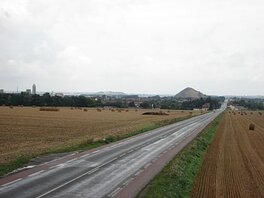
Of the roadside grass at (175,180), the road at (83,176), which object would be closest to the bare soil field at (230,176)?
the roadside grass at (175,180)

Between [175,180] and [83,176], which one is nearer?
[175,180]

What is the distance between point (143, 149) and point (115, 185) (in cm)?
1540

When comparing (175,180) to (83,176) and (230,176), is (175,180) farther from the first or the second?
(230,176)

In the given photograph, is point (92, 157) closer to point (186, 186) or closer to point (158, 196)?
point (186, 186)

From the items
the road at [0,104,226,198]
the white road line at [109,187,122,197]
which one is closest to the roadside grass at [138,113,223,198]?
the road at [0,104,226,198]

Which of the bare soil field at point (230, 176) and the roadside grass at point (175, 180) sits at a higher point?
the roadside grass at point (175, 180)

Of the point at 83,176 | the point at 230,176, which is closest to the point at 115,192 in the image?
the point at 83,176

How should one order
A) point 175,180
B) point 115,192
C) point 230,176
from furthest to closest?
point 230,176
point 175,180
point 115,192

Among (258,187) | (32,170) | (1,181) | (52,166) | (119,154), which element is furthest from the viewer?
(119,154)

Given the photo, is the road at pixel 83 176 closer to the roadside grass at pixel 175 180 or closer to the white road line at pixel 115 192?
the white road line at pixel 115 192

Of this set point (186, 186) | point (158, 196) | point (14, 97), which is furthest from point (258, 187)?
point (14, 97)

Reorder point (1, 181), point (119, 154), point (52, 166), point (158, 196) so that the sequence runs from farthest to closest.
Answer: point (119, 154), point (52, 166), point (1, 181), point (158, 196)

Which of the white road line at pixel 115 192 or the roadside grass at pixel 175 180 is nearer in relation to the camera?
the white road line at pixel 115 192

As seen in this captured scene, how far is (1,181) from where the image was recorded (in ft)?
59.8
